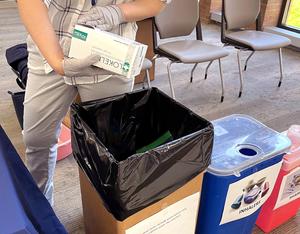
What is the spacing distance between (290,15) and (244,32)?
1547 millimetres

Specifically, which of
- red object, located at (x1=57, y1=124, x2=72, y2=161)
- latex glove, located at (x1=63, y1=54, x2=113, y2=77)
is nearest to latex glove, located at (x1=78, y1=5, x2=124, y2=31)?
latex glove, located at (x1=63, y1=54, x2=113, y2=77)

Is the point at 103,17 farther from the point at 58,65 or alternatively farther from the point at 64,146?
the point at 64,146

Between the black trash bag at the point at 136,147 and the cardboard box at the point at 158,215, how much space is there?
1.4 inches

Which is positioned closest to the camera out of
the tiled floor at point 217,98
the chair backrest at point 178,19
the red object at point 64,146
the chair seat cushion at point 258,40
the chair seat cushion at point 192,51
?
the tiled floor at point 217,98

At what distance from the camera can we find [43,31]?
35.8 inches

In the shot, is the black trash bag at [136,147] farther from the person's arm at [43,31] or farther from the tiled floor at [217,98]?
the tiled floor at [217,98]

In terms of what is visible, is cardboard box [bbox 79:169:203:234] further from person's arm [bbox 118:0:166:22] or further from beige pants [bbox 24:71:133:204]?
person's arm [bbox 118:0:166:22]

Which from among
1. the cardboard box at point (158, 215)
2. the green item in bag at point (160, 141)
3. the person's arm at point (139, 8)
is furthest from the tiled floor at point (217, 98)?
the person's arm at point (139, 8)

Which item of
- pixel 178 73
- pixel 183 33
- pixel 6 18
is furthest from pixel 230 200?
pixel 6 18

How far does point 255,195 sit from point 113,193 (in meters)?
0.57

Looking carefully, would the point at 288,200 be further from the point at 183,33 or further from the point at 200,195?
the point at 183,33

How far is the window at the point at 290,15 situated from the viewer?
12.4 ft

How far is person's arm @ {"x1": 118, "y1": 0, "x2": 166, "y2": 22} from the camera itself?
3.28ft

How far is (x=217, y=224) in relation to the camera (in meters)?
1.12
